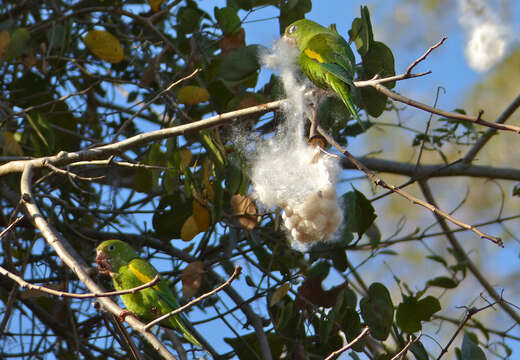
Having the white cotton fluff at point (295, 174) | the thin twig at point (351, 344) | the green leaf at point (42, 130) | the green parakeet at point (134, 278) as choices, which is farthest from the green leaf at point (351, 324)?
the green leaf at point (42, 130)

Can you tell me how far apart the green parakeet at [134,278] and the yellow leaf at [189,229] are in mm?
154

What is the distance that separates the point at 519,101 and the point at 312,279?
37.8 inches

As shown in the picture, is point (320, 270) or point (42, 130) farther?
point (320, 270)

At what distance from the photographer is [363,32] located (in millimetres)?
1787

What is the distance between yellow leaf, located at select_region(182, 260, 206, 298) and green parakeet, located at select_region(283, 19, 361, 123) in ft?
2.40

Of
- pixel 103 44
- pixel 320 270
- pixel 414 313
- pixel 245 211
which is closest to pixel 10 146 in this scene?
pixel 103 44

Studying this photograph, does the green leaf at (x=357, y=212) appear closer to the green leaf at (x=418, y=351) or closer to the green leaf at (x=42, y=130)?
the green leaf at (x=418, y=351)

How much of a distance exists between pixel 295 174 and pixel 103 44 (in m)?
1.02

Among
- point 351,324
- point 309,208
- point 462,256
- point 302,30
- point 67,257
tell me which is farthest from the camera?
point 462,256

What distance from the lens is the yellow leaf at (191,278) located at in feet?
6.88

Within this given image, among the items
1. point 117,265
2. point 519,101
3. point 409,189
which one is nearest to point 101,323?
point 117,265

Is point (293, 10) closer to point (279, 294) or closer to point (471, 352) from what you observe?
point (279, 294)

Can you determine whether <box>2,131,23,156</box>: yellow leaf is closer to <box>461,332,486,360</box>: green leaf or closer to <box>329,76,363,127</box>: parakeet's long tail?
<box>329,76,363,127</box>: parakeet's long tail

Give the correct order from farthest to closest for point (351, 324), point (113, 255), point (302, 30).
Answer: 1. point (113, 255)
2. point (351, 324)
3. point (302, 30)
